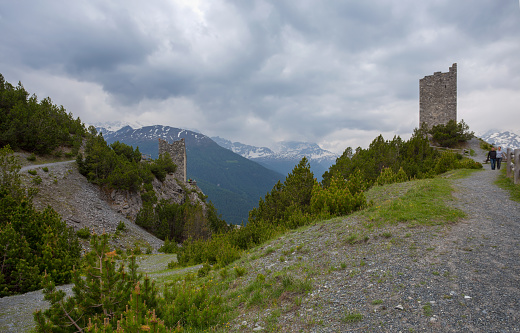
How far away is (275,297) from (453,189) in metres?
11.8

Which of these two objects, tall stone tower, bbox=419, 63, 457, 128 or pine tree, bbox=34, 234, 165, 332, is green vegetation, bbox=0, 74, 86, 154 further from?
tall stone tower, bbox=419, 63, 457, 128

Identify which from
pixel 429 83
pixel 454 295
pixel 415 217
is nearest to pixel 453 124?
pixel 429 83

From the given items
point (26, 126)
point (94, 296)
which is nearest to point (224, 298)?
point (94, 296)

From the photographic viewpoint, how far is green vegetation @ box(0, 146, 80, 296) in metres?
8.01

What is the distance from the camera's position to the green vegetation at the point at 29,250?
8.01m

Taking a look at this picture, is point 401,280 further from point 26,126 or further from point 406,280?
point 26,126

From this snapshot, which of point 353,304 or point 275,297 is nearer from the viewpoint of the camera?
point 353,304

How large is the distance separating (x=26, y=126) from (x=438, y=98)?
52751mm

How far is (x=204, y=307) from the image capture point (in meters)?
5.52

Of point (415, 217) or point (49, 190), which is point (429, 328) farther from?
point (49, 190)

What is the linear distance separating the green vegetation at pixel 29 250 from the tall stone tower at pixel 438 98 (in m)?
48.7

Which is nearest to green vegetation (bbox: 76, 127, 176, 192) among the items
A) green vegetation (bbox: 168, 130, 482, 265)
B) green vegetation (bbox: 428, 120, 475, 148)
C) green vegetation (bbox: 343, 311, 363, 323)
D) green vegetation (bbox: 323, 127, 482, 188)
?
green vegetation (bbox: 168, 130, 482, 265)

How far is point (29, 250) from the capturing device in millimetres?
8461

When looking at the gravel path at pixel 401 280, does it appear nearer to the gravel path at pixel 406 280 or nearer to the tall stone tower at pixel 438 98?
the gravel path at pixel 406 280
